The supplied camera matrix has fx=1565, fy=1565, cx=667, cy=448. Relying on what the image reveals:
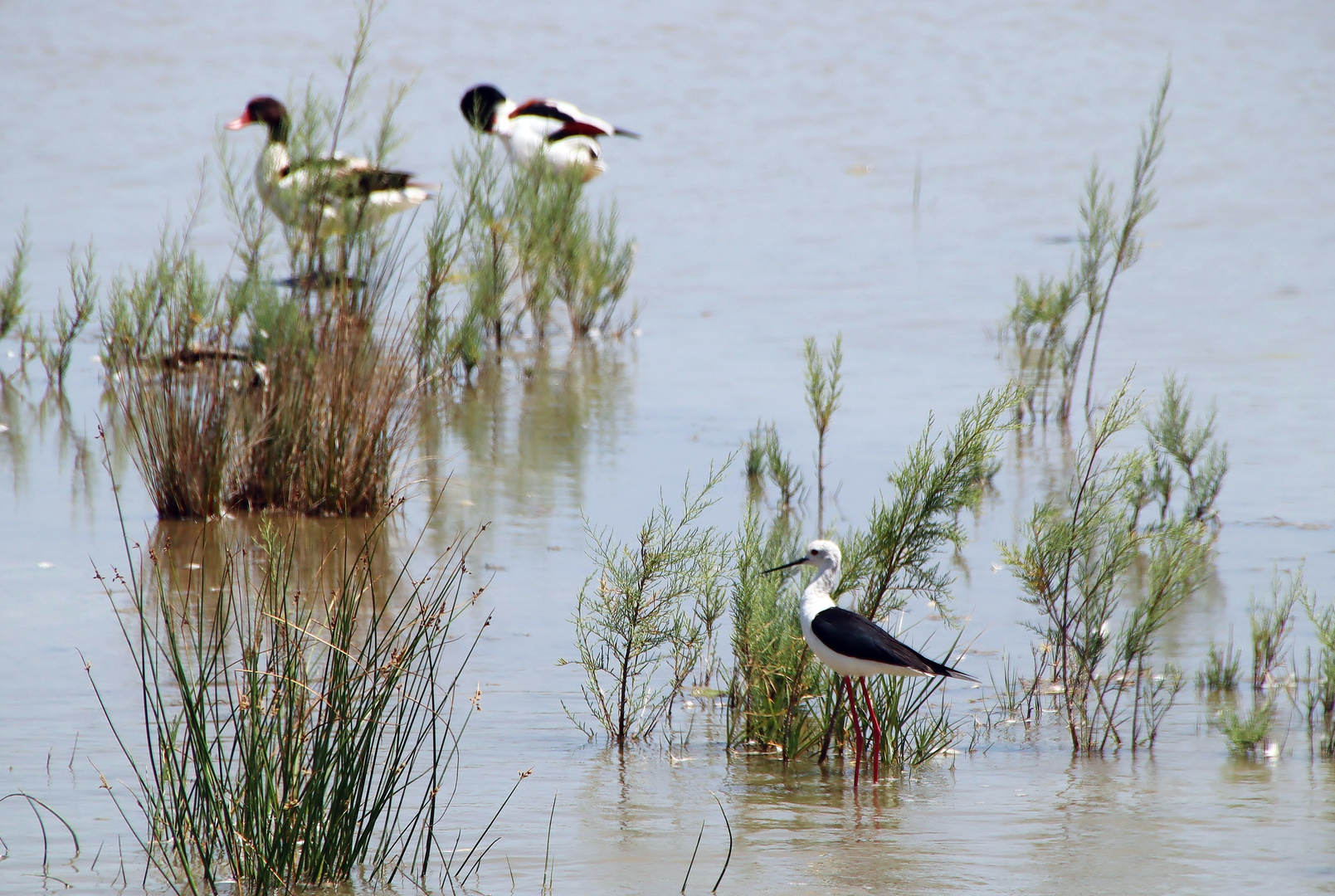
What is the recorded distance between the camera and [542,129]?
15.8m

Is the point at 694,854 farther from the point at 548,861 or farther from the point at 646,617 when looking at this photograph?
the point at 646,617

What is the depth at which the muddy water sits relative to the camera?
445 cm

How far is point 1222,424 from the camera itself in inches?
387

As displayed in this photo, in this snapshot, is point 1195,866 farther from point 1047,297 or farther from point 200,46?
point 200,46

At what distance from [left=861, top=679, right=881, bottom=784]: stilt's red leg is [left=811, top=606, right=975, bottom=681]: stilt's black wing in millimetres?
229

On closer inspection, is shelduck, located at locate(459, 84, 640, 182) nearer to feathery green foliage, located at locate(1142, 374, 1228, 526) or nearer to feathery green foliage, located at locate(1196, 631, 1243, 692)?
feathery green foliage, located at locate(1142, 374, 1228, 526)

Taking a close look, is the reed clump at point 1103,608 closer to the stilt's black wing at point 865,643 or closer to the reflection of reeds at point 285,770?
the stilt's black wing at point 865,643

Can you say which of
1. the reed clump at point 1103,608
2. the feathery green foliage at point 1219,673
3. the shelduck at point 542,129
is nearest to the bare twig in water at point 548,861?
the reed clump at point 1103,608

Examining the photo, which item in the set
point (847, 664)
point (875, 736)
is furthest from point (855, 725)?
point (847, 664)

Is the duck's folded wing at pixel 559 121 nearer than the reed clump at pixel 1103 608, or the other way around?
the reed clump at pixel 1103 608

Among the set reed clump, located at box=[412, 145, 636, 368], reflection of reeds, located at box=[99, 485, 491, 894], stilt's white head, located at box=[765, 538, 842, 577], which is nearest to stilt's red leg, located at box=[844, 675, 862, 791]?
stilt's white head, located at box=[765, 538, 842, 577]

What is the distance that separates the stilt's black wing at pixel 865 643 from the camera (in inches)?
184

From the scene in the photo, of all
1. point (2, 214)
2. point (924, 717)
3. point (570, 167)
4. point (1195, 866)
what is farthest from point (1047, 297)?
point (2, 214)

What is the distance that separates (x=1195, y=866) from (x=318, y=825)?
228 centimetres
